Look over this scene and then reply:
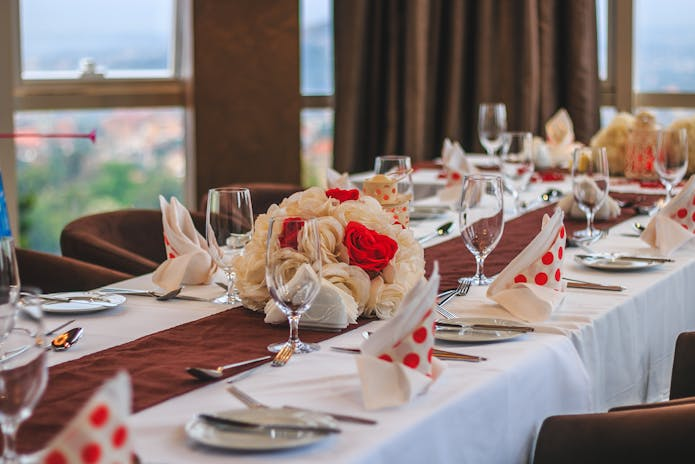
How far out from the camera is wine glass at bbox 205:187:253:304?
6.33 ft

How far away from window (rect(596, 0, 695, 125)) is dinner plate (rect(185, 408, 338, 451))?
4.61 meters

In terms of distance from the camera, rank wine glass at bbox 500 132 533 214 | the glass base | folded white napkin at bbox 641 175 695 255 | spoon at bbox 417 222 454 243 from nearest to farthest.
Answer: the glass base
folded white napkin at bbox 641 175 695 255
spoon at bbox 417 222 454 243
wine glass at bbox 500 132 533 214

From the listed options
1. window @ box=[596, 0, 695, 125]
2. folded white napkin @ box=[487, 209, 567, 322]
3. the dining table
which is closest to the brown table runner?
the dining table

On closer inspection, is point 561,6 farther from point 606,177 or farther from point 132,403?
point 132,403

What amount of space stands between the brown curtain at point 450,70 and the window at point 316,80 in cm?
22

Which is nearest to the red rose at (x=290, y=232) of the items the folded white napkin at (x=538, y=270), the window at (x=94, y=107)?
the folded white napkin at (x=538, y=270)

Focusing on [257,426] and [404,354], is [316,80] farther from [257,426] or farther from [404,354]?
[257,426]

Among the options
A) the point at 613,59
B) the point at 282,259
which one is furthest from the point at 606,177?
the point at 613,59

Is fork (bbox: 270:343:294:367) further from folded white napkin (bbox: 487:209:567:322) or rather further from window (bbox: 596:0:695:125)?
window (bbox: 596:0:695:125)

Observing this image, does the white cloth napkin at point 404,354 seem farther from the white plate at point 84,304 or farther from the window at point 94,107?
the window at point 94,107

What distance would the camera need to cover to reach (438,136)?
5.85 metres

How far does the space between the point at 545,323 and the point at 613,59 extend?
13.5 ft

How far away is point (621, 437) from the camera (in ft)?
5.23

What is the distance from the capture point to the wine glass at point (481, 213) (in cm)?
205
